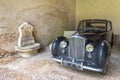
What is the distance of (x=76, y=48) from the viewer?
3.68 metres

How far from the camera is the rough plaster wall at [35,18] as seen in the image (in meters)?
4.56

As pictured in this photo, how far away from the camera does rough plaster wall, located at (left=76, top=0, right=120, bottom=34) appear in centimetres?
657

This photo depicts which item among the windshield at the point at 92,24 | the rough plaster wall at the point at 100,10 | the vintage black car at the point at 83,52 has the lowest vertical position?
the vintage black car at the point at 83,52

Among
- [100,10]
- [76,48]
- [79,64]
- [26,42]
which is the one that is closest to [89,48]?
[76,48]

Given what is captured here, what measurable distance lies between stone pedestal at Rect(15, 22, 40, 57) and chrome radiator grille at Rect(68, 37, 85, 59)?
1.59 metres

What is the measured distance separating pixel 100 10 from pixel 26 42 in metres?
3.83

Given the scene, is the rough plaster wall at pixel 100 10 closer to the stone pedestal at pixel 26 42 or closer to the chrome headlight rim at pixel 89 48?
the stone pedestal at pixel 26 42

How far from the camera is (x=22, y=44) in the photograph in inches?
190

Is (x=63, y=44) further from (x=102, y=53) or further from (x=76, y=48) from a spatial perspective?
(x=102, y=53)

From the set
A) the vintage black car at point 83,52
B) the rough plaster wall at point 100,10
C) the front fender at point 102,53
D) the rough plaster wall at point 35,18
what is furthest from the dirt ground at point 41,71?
the rough plaster wall at point 100,10

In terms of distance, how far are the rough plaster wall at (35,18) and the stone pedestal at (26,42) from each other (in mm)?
164

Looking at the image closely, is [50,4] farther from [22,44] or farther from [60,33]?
[22,44]

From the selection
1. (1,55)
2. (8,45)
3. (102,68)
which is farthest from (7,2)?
(102,68)

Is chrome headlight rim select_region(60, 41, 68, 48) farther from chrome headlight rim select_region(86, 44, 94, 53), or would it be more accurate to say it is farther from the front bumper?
chrome headlight rim select_region(86, 44, 94, 53)
